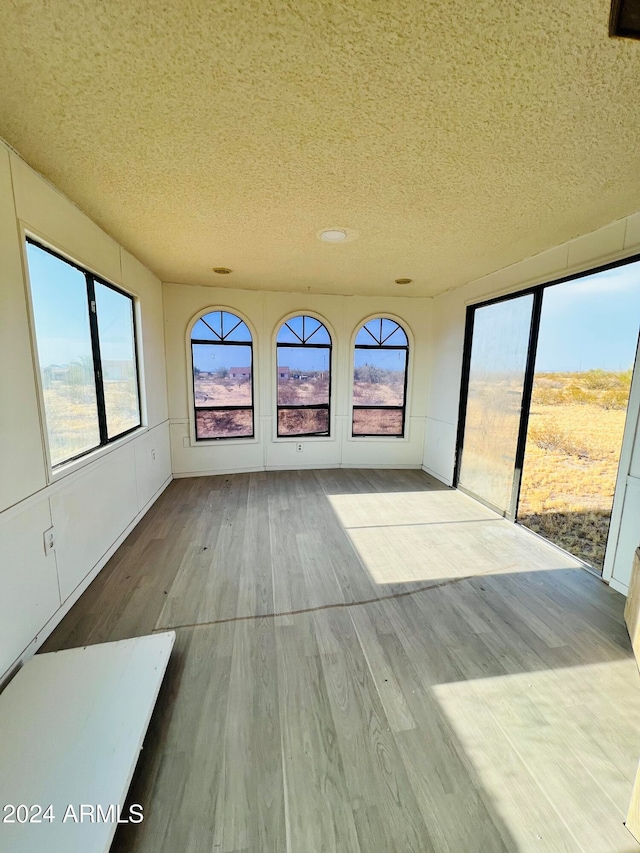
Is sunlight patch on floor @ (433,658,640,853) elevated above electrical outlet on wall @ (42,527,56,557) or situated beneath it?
situated beneath

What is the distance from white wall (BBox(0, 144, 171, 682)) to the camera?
1706 mm

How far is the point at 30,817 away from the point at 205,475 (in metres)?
4.04

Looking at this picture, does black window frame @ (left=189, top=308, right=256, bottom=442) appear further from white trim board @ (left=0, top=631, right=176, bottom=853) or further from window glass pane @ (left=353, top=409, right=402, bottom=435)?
white trim board @ (left=0, top=631, right=176, bottom=853)

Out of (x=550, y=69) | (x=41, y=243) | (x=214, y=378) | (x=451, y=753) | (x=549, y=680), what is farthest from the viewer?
(x=214, y=378)

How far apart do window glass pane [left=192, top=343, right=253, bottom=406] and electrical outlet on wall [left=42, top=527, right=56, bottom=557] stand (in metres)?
3.01

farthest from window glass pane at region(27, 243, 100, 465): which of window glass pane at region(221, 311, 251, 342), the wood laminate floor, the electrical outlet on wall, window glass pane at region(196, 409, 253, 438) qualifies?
window glass pane at region(221, 311, 251, 342)

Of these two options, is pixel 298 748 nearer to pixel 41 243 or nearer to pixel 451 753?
pixel 451 753

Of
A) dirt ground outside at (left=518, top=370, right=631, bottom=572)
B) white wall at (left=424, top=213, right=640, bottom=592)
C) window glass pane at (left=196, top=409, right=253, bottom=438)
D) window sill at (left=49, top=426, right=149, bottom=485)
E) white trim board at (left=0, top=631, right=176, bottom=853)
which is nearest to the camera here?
white trim board at (left=0, top=631, right=176, bottom=853)

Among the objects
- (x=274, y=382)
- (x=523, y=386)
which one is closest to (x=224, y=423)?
(x=274, y=382)

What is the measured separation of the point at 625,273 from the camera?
2570 millimetres

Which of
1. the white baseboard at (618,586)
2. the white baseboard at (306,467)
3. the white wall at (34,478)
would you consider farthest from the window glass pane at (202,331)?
the white baseboard at (618,586)

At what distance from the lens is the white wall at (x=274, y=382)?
185 inches

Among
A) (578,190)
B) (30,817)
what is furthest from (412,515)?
(30,817)

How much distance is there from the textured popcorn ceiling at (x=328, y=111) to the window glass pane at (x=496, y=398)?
1.09 metres
